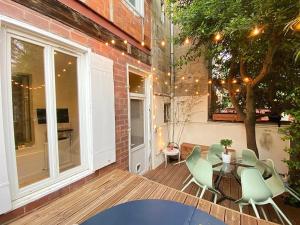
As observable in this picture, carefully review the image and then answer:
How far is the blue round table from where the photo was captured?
122 centimetres

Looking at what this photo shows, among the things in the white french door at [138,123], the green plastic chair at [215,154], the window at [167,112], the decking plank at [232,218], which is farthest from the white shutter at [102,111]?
the window at [167,112]

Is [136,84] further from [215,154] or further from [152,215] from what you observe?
[152,215]

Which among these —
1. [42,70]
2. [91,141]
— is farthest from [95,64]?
[91,141]


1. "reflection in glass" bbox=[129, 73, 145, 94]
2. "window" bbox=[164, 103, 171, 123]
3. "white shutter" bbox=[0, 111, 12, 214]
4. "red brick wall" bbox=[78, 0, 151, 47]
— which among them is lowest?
"white shutter" bbox=[0, 111, 12, 214]

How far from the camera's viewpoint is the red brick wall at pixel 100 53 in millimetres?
1562

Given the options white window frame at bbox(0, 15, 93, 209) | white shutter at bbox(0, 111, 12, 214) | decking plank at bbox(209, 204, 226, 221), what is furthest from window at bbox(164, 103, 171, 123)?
white shutter at bbox(0, 111, 12, 214)

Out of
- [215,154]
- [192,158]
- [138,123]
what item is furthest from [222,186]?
[138,123]

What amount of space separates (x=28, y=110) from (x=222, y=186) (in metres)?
3.42

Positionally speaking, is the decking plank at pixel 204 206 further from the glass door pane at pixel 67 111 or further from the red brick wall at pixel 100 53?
the glass door pane at pixel 67 111

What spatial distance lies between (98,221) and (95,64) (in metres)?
A: 1.74

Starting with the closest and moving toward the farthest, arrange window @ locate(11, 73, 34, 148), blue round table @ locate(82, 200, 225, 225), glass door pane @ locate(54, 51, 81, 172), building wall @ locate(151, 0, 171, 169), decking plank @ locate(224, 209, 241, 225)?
blue round table @ locate(82, 200, 225, 225) < decking plank @ locate(224, 209, 241, 225) < window @ locate(11, 73, 34, 148) < glass door pane @ locate(54, 51, 81, 172) < building wall @ locate(151, 0, 171, 169)

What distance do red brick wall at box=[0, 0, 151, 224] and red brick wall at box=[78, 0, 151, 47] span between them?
16.7 inches

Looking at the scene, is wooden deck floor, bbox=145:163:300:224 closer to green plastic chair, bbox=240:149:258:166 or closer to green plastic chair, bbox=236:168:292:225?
green plastic chair, bbox=240:149:258:166

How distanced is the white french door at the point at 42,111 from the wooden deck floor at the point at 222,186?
2053 millimetres
